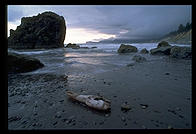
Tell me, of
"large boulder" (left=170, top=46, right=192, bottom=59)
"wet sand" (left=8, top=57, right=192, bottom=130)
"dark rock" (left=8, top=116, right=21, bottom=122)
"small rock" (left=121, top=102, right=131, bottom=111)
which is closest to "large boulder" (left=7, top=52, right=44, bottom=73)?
"wet sand" (left=8, top=57, right=192, bottom=130)

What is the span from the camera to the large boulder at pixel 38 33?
5119 centimetres

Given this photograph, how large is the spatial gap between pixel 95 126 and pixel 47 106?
63.2 inches

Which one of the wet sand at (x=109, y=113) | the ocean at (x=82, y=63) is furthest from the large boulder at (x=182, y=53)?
the wet sand at (x=109, y=113)

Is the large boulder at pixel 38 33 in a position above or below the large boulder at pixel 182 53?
above

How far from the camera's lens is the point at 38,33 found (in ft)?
170

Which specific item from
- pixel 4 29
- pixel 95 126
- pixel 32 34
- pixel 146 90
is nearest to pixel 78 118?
pixel 95 126

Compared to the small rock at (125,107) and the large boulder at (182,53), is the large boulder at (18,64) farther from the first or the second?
the large boulder at (182,53)

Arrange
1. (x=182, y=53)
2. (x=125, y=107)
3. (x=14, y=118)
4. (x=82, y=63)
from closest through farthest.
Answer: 1. (x=14, y=118)
2. (x=125, y=107)
3. (x=82, y=63)
4. (x=182, y=53)

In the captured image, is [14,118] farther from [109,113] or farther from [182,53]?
[182,53]

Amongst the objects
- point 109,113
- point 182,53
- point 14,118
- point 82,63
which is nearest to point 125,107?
point 109,113

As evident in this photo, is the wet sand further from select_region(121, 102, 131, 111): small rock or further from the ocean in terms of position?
the ocean

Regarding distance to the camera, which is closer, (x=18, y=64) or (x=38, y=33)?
(x=18, y=64)

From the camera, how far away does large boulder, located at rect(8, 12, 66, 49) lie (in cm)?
5119

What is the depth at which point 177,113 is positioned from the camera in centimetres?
267
